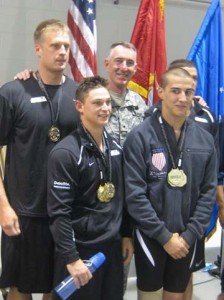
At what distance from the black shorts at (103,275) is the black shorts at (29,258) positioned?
146 mm

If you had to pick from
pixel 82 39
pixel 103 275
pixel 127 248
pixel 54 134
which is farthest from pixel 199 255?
pixel 82 39

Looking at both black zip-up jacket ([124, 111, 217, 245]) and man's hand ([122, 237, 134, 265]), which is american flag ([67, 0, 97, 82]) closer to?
black zip-up jacket ([124, 111, 217, 245])

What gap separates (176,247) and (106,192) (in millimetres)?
394

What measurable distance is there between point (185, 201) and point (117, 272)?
44cm

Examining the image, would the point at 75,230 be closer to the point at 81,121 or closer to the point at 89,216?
the point at 89,216

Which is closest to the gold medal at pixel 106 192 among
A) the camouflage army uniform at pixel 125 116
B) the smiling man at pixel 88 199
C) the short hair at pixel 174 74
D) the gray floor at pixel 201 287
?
the smiling man at pixel 88 199

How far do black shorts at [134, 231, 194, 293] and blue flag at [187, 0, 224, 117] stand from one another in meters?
1.51

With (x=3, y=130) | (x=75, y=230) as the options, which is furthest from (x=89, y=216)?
(x=3, y=130)

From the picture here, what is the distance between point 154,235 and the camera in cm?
182

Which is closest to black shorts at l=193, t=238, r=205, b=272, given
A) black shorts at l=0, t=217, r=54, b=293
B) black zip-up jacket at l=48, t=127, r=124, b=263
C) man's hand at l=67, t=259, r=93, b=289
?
black zip-up jacket at l=48, t=127, r=124, b=263

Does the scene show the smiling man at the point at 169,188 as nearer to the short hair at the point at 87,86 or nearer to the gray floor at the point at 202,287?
the short hair at the point at 87,86

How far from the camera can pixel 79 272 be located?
1700 mm

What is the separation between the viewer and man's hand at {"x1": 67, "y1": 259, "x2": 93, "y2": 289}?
1.70 m

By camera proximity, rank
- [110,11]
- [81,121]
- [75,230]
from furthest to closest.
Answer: [110,11], [81,121], [75,230]
